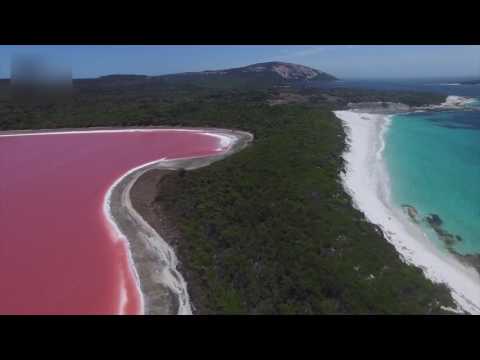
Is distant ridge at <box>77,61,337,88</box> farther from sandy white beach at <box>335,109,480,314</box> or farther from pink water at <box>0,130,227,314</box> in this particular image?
sandy white beach at <box>335,109,480,314</box>

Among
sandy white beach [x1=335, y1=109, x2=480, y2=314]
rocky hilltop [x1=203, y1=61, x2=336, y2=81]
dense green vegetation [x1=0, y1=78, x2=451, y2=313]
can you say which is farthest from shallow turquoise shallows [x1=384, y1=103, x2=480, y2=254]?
rocky hilltop [x1=203, y1=61, x2=336, y2=81]

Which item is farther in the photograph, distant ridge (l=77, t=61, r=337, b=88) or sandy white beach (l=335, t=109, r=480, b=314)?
distant ridge (l=77, t=61, r=337, b=88)

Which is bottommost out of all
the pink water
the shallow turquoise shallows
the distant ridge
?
the pink water

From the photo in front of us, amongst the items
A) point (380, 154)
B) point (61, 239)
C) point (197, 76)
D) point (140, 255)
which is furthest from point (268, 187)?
point (197, 76)

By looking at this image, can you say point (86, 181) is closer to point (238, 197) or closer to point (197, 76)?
point (238, 197)

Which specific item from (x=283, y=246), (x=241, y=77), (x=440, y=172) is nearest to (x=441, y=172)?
(x=440, y=172)

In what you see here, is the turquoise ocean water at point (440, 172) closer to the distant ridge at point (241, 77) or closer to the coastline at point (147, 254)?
the coastline at point (147, 254)
